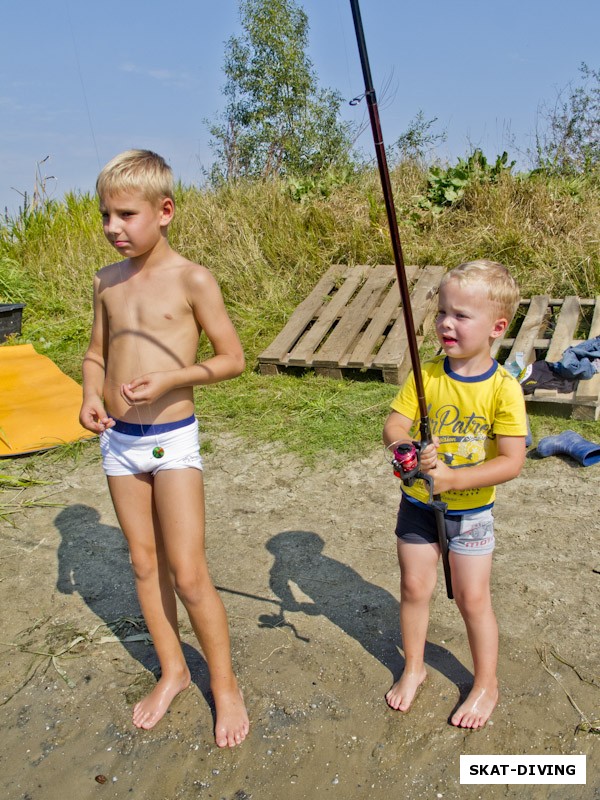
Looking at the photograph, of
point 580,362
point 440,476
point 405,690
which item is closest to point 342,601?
point 405,690

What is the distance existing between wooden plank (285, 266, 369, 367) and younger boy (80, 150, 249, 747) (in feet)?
13.1

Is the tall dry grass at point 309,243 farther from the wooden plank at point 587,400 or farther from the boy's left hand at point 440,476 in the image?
the boy's left hand at point 440,476

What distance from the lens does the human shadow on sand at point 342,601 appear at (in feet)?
9.42

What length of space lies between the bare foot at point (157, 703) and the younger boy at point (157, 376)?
0.24 metres

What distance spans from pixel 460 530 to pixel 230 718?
41.4 inches

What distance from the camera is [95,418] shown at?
2.46 metres

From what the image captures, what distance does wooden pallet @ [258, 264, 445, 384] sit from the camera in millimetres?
6284

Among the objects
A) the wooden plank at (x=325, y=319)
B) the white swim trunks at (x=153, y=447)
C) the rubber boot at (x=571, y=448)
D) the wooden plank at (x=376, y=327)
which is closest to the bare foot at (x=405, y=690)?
the white swim trunks at (x=153, y=447)

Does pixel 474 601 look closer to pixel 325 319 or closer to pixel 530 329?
pixel 530 329

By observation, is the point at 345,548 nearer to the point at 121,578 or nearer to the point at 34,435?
the point at 121,578

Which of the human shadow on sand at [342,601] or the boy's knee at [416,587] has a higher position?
the boy's knee at [416,587]

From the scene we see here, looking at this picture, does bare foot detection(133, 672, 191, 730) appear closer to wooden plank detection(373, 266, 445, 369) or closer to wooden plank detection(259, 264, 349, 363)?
wooden plank detection(373, 266, 445, 369)

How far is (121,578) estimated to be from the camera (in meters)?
3.66

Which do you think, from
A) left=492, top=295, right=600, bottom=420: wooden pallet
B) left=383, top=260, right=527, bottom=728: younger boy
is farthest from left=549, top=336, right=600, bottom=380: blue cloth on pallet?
left=383, top=260, right=527, bottom=728: younger boy
